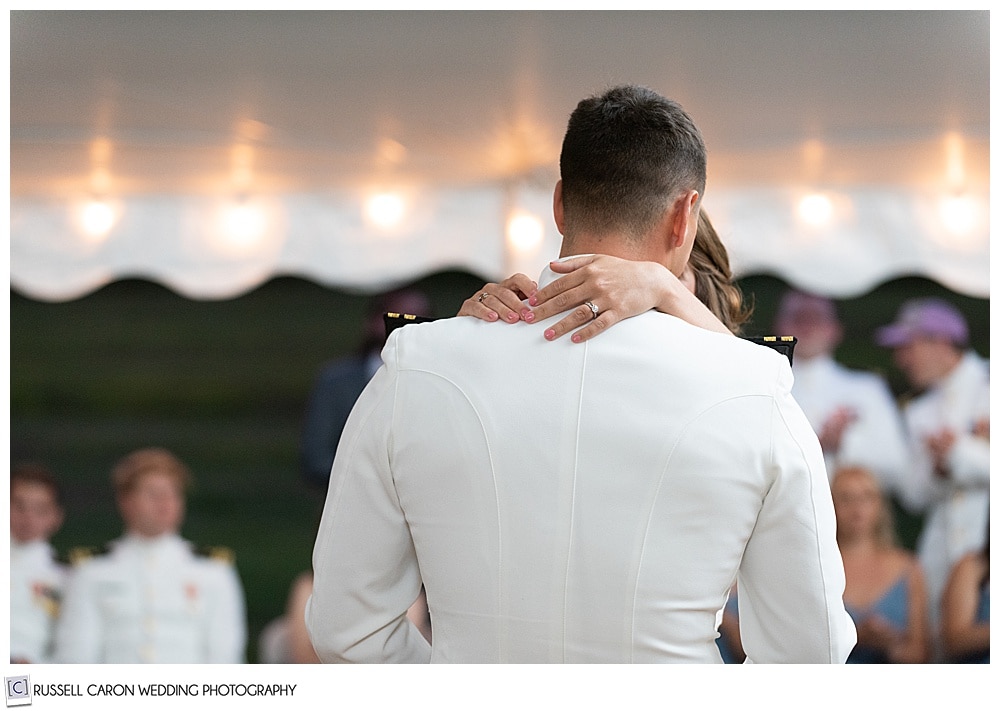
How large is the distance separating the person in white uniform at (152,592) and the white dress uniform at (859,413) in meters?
1.83

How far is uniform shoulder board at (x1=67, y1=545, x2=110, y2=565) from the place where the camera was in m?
2.87

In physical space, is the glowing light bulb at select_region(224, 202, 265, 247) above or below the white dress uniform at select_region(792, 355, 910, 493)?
above

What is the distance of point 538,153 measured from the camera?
8.93ft

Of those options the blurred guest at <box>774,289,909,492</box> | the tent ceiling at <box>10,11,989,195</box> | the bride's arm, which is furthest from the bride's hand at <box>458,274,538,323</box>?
the blurred guest at <box>774,289,909,492</box>

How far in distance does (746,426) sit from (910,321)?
89.2 inches

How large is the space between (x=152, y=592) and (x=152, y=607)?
57mm

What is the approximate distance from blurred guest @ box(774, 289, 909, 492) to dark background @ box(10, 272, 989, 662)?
0.05 metres

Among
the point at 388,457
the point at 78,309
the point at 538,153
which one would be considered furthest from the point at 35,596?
the point at 388,457

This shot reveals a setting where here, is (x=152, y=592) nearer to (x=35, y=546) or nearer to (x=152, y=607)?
(x=152, y=607)

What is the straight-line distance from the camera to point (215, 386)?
3.25m
